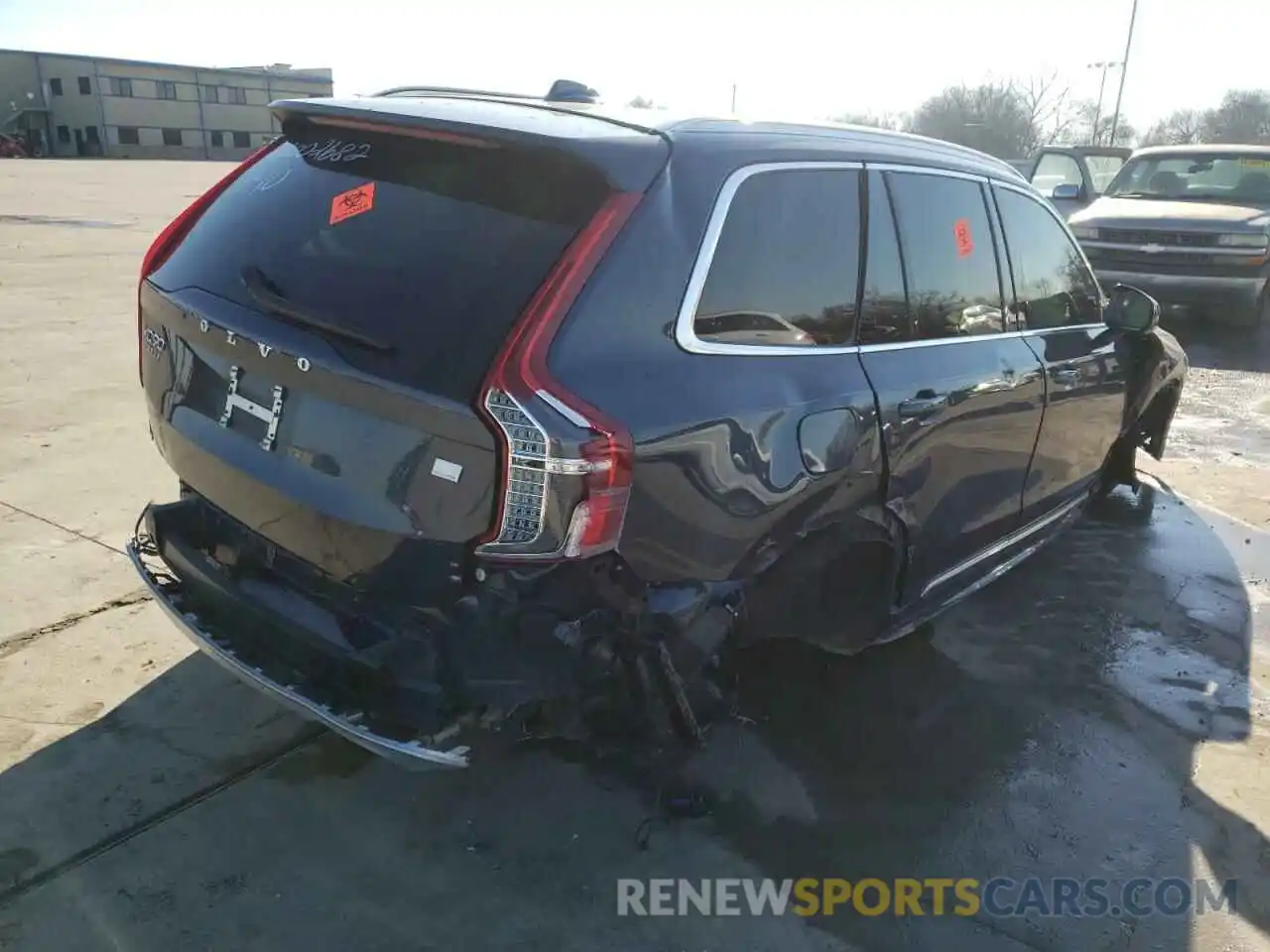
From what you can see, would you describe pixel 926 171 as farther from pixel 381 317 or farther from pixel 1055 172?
pixel 1055 172

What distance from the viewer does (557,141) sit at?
247 cm

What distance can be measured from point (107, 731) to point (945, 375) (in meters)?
3.01

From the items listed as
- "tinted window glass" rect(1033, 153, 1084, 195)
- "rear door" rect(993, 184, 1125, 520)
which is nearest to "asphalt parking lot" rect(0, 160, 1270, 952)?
"rear door" rect(993, 184, 1125, 520)

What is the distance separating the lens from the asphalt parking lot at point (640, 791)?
8.73 feet

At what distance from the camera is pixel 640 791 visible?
321cm

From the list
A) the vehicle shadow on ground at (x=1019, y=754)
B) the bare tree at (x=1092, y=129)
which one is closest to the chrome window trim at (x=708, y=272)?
the vehicle shadow on ground at (x=1019, y=754)

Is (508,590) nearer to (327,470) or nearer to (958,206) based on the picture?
(327,470)

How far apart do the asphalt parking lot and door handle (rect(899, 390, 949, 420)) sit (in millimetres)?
1183

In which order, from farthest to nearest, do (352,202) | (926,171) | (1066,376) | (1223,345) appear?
1. (1223,345)
2. (1066,376)
3. (926,171)
4. (352,202)

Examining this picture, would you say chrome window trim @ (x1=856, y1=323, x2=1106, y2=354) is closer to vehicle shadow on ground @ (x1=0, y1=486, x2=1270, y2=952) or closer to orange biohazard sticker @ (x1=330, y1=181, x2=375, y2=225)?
vehicle shadow on ground @ (x1=0, y1=486, x2=1270, y2=952)

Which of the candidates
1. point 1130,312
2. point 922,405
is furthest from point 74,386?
point 1130,312

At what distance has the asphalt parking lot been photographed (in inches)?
105

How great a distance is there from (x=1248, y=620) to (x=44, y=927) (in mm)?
4948

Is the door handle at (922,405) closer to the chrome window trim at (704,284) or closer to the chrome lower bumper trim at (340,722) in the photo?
the chrome window trim at (704,284)
